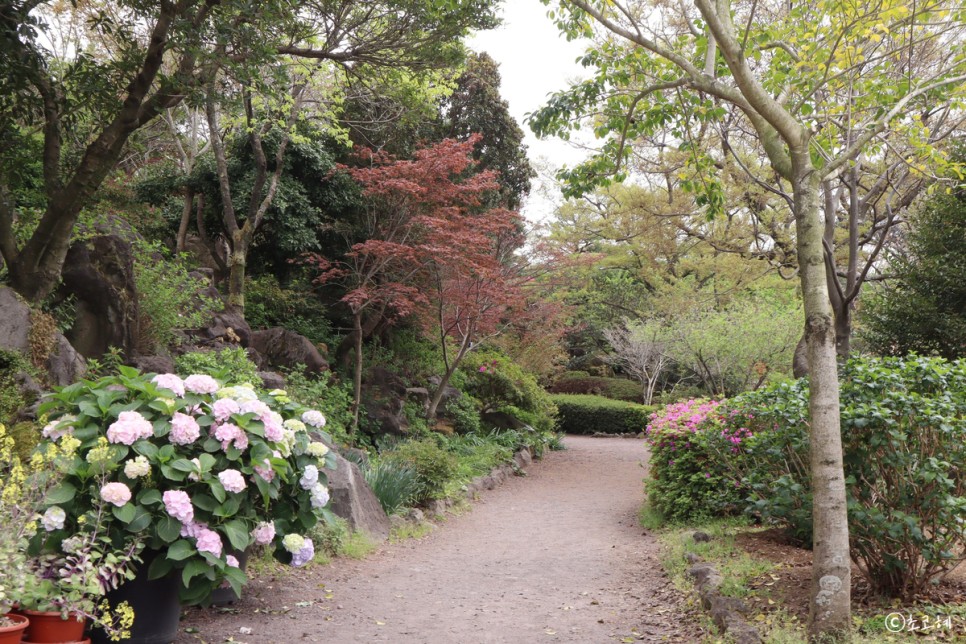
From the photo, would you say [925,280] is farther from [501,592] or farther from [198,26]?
[198,26]

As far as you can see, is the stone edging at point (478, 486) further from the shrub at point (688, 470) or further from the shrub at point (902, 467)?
→ the shrub at point (902, 467)

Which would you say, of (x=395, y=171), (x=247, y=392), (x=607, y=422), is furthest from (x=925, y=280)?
(x=607, y=422)

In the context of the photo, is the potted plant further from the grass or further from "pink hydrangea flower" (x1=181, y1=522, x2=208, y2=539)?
the grass

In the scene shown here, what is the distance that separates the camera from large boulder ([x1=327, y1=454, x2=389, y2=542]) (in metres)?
6.16

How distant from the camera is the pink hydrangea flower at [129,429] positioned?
324 centimetres

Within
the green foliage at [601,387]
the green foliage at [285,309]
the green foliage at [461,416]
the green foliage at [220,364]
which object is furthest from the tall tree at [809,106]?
the green foliage at [601,387]

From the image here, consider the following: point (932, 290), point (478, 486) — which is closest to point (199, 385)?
point (478, 486)

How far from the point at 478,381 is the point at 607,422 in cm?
677

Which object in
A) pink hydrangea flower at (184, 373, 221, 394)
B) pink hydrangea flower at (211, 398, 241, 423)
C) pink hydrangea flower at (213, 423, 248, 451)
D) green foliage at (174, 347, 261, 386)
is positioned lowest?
pink hydrangea flower at (213, 423, 248, 451)

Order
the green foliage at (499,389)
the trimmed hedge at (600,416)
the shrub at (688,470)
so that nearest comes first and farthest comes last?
the shrub at (688,470), the green foliage at (499,389), the trimmed hedge at (600,416)

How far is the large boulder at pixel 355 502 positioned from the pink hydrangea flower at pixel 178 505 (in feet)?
8.41

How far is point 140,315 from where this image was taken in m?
7.30

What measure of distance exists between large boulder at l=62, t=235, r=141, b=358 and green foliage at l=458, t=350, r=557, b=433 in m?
7.85

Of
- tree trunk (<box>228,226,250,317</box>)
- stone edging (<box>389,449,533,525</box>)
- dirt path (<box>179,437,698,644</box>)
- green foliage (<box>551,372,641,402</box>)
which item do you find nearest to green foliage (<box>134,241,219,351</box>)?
tree trunk (<box>228,226,250,317</box>)
